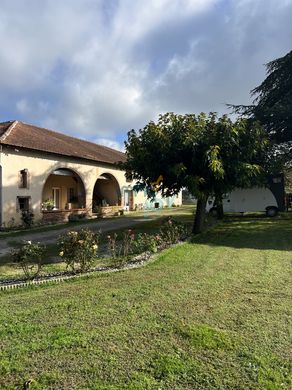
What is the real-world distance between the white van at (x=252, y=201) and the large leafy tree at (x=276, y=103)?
3.26 meters

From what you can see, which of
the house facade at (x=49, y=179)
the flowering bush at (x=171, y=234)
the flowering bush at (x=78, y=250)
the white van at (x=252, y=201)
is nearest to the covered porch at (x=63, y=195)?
the house facade at (x=49, y=179)

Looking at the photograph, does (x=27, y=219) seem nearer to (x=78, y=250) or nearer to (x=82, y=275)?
(x=78, y=250)

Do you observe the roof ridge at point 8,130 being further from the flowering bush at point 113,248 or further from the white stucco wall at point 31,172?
the flowering bush at point 113,248

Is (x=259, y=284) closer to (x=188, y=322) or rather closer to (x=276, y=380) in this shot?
(x=188, y=322)

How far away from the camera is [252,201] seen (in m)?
21.8

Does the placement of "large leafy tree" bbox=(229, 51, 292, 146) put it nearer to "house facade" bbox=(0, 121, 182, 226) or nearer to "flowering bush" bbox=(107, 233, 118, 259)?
"house facade" bbox=(0, 121, 182, 226)

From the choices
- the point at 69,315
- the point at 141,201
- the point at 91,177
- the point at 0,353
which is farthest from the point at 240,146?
the point at 141,201

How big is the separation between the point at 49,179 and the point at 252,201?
45.0ft

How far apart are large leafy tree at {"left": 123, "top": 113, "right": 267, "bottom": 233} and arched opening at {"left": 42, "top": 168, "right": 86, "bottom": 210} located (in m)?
11.3

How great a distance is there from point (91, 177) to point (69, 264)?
1782 centimetres

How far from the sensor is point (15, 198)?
18.5 m

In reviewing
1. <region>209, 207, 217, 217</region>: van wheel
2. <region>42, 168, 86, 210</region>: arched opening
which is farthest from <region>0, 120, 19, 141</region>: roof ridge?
<region>209, 207, 217, 217</region>: van wheel

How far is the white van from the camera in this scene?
21.5 metres

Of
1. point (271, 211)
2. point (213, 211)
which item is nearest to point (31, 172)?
point (213, 211)
